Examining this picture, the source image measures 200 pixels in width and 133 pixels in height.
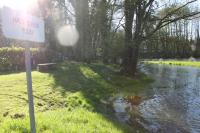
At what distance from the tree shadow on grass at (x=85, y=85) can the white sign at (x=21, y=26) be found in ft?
26.8

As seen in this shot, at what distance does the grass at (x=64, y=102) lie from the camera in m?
8.41

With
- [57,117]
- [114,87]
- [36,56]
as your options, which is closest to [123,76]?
[114,87]

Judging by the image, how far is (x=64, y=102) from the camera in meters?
13.2

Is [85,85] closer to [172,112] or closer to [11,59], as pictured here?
[172,112]

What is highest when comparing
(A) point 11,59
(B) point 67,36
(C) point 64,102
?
(B) point 67,36

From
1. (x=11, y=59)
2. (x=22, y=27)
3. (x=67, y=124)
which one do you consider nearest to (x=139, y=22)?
(x=11, y=59)

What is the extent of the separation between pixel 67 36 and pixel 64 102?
91.4 feet

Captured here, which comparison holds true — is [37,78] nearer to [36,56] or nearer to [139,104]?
[139,104]

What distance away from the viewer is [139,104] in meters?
15.5

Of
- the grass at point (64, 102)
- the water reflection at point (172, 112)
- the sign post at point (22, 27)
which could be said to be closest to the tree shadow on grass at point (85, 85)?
the grass at point (64, 102)

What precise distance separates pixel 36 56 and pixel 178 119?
16.1 metres

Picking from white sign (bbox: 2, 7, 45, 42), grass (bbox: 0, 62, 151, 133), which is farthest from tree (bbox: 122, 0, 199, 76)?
white sign (bbox: 2, 7, 45, 42)

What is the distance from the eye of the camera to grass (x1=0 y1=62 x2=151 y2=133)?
841cm

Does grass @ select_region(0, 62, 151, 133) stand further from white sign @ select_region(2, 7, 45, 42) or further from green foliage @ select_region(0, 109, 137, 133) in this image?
white sign @ select_region(2, 7, 45, 42)
